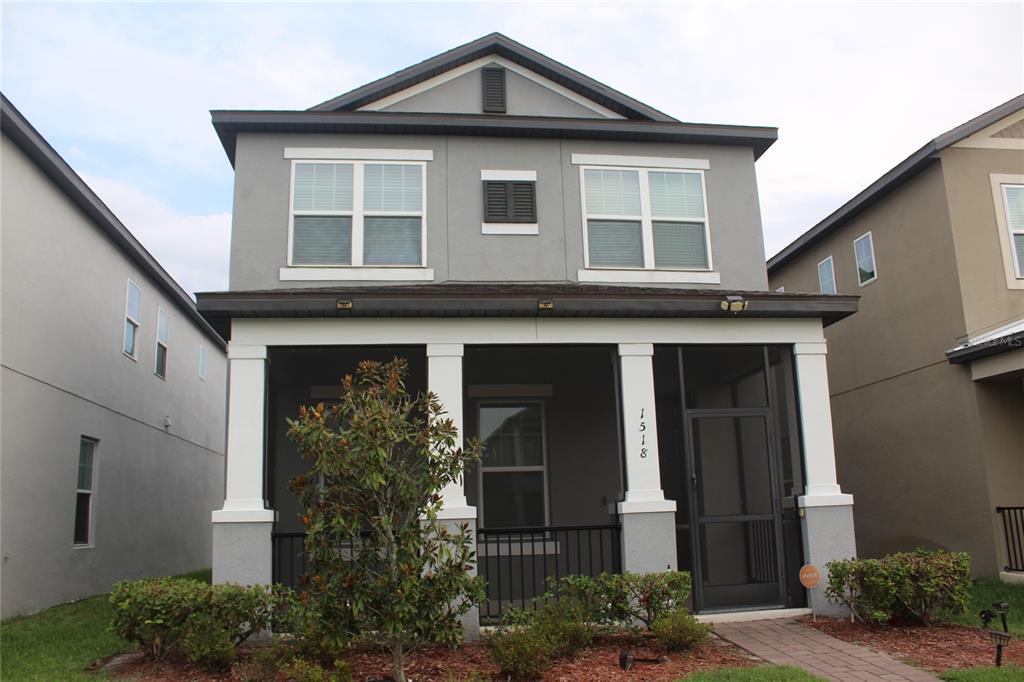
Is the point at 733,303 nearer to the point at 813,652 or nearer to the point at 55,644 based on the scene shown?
the point at 813,652

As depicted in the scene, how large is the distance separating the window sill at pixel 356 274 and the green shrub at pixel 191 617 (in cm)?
391

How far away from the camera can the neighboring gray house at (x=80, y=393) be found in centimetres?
974

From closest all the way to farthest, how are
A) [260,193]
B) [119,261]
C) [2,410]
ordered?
[2,410] < [260,193] < [119,261]

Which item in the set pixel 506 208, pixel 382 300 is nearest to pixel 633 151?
pixel 506 208

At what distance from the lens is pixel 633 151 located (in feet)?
35.0

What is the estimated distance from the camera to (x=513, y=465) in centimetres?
1091

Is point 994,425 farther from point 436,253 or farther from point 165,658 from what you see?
point 165,658

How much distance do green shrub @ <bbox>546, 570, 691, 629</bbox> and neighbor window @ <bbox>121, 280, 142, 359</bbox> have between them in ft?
31.0

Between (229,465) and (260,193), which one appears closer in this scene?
(229,465)

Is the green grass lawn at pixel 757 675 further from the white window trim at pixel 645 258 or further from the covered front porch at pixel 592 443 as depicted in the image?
the white window trim at pixel 645 258

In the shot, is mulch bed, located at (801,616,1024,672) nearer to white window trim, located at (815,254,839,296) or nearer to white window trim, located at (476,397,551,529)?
white window trim, located at (476,397,551,529)

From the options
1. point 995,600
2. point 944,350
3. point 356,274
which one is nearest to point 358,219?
point 356,274

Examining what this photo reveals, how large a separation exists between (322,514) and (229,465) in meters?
2.41

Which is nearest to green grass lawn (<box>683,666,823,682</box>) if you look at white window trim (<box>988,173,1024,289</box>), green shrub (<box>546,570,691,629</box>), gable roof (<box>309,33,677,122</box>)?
green shrub (<box>546,570,691,629</box>)
